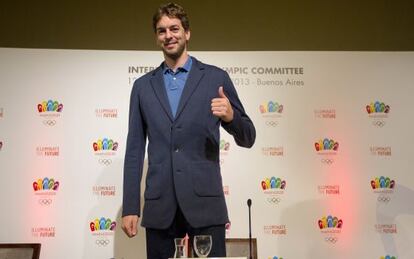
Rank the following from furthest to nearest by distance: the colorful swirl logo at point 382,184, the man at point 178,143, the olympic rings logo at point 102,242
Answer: the colorful swirl logo at point 382,184, the olympic rings logo at point 102,242, the man at point 178,143

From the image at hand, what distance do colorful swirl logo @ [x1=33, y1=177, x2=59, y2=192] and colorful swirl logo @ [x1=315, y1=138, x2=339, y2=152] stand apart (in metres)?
1.94

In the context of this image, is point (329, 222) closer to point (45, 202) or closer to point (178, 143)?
point (178, 143)

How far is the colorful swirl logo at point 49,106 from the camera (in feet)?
10.4

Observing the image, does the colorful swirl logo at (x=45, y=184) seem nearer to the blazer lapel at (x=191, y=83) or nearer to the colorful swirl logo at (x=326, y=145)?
the blazer lapel at (x=191, y=83)

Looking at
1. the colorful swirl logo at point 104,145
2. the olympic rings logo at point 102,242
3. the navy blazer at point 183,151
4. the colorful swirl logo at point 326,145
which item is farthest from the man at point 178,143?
Result: the colorful swirl logo at point 326,145

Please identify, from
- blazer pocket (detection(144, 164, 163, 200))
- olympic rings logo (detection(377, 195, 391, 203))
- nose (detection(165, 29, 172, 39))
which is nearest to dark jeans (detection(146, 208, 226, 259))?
blazer pocket (detection(144, 164, 163, 200))

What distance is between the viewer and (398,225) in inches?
125

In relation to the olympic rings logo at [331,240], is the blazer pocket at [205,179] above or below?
above

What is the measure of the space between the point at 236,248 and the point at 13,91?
1.99 metres

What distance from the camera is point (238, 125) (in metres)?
1.70

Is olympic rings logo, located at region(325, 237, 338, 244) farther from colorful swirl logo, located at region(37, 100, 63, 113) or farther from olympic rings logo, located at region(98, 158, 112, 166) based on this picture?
Answer: colorful swirl logo, located at region(37, 100, 63, 113)

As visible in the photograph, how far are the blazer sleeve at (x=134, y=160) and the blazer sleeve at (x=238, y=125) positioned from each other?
387 mm

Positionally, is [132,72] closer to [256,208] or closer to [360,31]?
[256,208]

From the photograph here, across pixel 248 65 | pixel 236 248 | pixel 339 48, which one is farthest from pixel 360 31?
pixel 236 248
